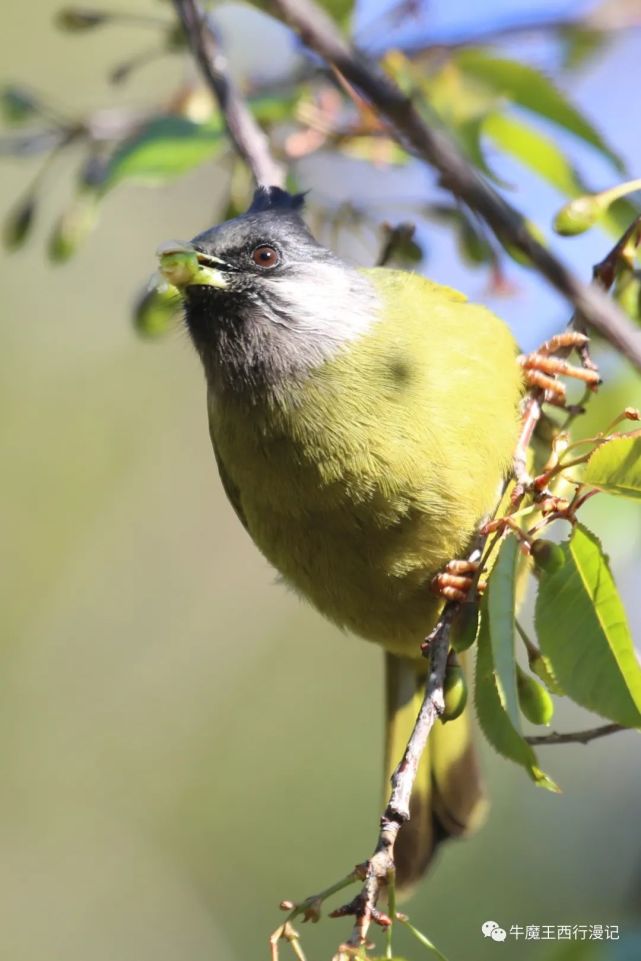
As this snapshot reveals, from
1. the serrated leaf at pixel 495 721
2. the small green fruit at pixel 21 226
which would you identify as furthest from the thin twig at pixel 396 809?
the small green fruit at pixel 21 226

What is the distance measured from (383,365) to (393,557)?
0.53 m

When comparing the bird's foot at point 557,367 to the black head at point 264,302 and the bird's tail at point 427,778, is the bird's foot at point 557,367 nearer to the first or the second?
the black head at point 264,302

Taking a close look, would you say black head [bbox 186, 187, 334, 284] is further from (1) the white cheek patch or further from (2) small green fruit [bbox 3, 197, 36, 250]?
(2) small green fruit [bbox 3, 197, 36, 250]

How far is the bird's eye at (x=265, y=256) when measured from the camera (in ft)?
11.3

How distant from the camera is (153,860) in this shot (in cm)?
859

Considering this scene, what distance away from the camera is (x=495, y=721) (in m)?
2.17

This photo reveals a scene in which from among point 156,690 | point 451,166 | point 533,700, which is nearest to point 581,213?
point 451,166

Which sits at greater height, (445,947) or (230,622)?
(230,622)

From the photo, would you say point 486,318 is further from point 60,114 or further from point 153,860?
point 153,860

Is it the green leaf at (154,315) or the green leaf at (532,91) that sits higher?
the green leaf at (532,91)

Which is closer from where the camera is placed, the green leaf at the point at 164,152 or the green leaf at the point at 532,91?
the green leaf at the point at 532,91

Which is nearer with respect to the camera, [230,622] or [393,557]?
[393,557]

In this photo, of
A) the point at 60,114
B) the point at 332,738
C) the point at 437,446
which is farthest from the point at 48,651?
the point at 437,446

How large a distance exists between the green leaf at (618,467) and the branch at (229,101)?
155cm
